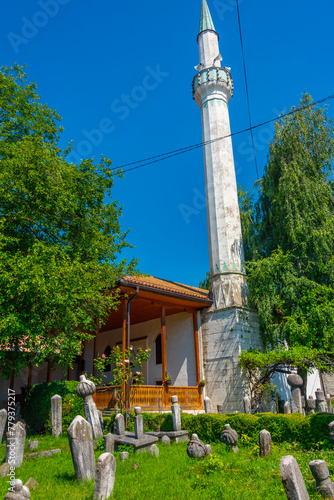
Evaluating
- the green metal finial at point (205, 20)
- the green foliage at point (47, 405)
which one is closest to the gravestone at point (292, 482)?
the green foliage at point (47, 405)

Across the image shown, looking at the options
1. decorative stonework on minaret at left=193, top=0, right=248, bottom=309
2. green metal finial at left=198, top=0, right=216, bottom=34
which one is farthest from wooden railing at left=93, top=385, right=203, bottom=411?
green metal finial at left=198, top=0, right=216, bottom=34

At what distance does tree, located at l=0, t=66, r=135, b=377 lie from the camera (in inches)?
344

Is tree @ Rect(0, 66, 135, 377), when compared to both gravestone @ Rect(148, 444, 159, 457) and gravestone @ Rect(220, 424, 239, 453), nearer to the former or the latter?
gravestone @ Rect(148, 444, 159, 457)

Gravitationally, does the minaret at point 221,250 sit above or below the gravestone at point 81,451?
above

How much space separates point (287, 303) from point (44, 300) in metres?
9.68

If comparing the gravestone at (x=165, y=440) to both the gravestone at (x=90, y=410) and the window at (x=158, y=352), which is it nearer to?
the gravestone at (x=90, y=410)

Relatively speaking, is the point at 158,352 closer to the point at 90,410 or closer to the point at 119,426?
the point at 90,410

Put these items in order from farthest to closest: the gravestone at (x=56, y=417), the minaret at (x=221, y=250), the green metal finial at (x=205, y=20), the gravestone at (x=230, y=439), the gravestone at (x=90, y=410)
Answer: the green metal finial at (x=205, y=20) < the minaret at (x=221, y=250) < the gravestone at (x=56, y=417) < the gravestone at (x=90, y=410) < the gravestone at (x=230, y=439)

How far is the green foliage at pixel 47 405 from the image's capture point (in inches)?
424

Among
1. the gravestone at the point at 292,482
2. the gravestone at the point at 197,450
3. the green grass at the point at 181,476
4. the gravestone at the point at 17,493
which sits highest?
the gravestone at the point at 292,482

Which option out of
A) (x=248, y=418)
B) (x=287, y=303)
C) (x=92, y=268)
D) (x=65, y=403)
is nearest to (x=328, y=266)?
(x=287, y=303)

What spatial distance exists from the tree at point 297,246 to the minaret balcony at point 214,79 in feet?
10.7

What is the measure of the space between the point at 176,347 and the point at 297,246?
22.1 feet

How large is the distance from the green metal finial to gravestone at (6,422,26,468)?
2144 centimetres
